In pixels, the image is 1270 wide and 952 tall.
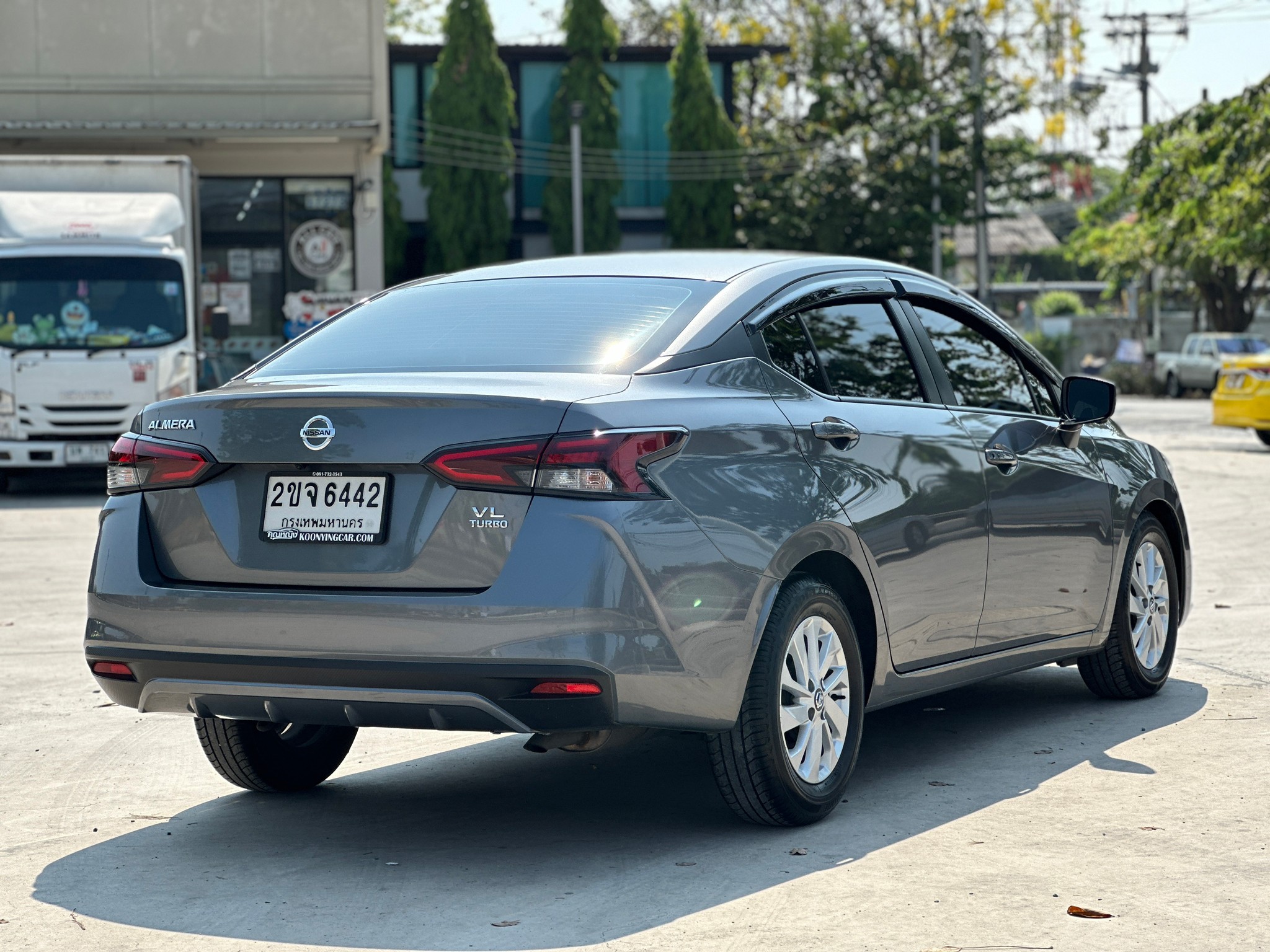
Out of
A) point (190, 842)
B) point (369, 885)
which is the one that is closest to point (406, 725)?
point (369, 885)

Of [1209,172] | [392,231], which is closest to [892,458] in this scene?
[1209,172]

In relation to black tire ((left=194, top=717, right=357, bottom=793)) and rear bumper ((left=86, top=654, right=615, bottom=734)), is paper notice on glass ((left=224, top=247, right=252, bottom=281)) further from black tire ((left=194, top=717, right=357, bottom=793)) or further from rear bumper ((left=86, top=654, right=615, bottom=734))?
rear bumper ((left=86, top=654, right=615, bottom=734))

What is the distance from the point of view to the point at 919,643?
561 cm

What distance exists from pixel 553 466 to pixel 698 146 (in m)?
36.4

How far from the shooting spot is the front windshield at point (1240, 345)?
42156 millimetres

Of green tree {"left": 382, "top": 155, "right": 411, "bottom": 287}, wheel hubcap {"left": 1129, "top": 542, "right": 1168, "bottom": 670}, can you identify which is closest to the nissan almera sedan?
wheel hubcap {"left": 1129, "top": 542, "right": 1168, "bottom": 670}

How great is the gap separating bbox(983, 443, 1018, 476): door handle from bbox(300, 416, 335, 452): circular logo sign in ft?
7.80

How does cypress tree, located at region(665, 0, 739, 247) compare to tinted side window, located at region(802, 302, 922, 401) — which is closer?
tinted side window, located at region(802, 302, 922, 401)

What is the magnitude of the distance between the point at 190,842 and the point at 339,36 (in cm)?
2516

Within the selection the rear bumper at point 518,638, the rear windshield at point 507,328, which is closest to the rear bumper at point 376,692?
the rear bumper at point 518,638

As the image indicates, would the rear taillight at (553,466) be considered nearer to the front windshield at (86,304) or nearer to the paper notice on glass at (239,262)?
the front windshield at (86,304)

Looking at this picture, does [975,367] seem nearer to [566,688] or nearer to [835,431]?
[835,431]

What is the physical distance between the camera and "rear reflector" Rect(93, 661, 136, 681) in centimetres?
493

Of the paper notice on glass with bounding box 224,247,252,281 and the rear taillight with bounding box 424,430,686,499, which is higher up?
the paper notice on glass with bounding box 224,247,252,281
